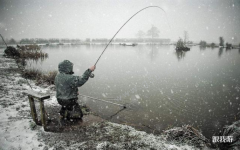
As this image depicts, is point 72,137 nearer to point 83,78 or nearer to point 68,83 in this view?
point 68,83

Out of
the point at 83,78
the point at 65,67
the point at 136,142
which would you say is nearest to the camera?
the point at 83,78

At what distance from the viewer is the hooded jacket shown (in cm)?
393

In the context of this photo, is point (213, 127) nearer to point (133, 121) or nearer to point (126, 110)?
point (133, 121)

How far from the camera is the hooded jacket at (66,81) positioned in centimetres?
393

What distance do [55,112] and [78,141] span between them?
90.0 inches

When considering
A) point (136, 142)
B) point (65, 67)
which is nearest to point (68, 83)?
point (65, 67)

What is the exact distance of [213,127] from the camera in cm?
575

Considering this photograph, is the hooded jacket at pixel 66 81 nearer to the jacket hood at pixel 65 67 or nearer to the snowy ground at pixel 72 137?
the jacket hood at pixel 65 67

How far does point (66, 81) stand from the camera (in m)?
4.00

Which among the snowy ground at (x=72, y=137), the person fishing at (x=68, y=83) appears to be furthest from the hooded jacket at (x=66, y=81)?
the snowy ground at (x=72, y=137)

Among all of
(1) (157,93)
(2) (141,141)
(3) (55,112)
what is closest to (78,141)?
(2) (141,141)

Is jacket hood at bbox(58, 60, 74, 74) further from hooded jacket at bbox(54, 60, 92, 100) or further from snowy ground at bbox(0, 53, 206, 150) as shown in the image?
snowy ground at bbox(0, 53, 206, 150)

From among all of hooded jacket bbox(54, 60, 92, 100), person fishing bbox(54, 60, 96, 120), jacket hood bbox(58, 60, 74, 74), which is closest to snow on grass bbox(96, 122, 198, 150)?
person fishing bbox(54, 60, 96, 120)

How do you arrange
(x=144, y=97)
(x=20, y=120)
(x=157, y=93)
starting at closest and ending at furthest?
(x=20, y=120)
(x=144, y=97)
(x=157, y=93)
